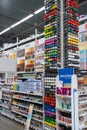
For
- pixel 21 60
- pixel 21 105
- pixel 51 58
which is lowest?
pixel 21 105

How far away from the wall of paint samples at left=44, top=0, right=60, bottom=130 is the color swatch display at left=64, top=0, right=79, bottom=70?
0.71 feet

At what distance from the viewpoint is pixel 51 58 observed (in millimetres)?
4410

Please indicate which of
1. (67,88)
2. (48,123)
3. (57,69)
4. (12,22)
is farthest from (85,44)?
(12,22)

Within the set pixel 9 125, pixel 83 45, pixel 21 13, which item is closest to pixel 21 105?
pixel 9 125

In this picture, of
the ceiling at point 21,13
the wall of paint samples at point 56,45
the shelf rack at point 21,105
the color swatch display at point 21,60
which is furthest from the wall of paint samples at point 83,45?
the ceiling at point 21,13

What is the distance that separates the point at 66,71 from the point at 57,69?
43 centimetres

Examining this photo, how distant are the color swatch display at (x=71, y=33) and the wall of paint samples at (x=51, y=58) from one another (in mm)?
216

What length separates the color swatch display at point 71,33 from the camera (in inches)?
167

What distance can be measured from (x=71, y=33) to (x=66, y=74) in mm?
1063

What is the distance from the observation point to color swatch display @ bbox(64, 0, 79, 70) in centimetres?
423

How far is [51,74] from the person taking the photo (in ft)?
14.5

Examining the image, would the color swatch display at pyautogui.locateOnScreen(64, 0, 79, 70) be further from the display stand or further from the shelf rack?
the shelf rack

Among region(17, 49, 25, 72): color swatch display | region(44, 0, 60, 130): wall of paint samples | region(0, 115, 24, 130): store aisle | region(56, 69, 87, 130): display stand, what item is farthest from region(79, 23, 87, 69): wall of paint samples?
region(17, 49, 25, 72): color swatch display

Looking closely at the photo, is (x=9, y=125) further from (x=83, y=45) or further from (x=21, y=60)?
(x=83, y=45)
